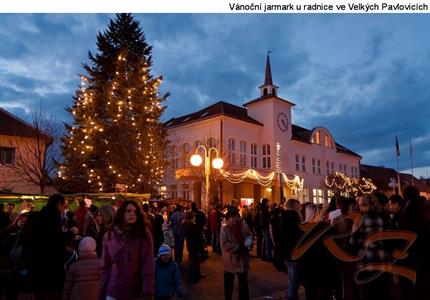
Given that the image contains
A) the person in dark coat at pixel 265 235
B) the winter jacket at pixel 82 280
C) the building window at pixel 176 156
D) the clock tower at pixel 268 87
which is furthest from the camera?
the clock tower at pixel 268 87

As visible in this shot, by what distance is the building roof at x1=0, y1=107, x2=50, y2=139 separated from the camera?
27.6m

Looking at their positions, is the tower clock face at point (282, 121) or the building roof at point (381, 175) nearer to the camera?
the tower clock face at point (282, 121)

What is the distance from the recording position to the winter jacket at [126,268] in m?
3.81

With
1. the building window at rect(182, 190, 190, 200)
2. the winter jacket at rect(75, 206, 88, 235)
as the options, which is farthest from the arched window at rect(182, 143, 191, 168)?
the winter jacket at rect(75, 206, 88, 235)

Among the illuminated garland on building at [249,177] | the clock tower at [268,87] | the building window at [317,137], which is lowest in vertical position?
the illuminated garland on building at [249,177]

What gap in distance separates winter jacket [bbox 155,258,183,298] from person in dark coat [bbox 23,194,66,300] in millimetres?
1278

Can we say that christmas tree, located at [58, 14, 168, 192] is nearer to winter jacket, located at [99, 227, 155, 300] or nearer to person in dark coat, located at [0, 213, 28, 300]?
person in dark coat, located at [0, 213, 28, 300]

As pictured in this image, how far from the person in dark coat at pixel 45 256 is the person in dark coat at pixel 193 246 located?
16.5 ft

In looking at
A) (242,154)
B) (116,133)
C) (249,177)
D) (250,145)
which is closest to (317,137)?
(250,145)

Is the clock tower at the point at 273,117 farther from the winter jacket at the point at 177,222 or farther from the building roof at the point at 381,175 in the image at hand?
the winter jacket at the point at 177,222

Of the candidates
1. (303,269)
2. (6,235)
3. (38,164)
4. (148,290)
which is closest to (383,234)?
(303,269)

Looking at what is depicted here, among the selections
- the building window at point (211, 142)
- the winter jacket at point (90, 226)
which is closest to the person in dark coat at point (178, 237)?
the winter jacket at point (90, 226)

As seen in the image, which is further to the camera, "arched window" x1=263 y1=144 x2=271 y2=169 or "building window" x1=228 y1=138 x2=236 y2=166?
"arched window" x1=263 y1=144 x2=271 y2=169

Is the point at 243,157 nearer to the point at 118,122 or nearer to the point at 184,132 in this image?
the point at 184,132
